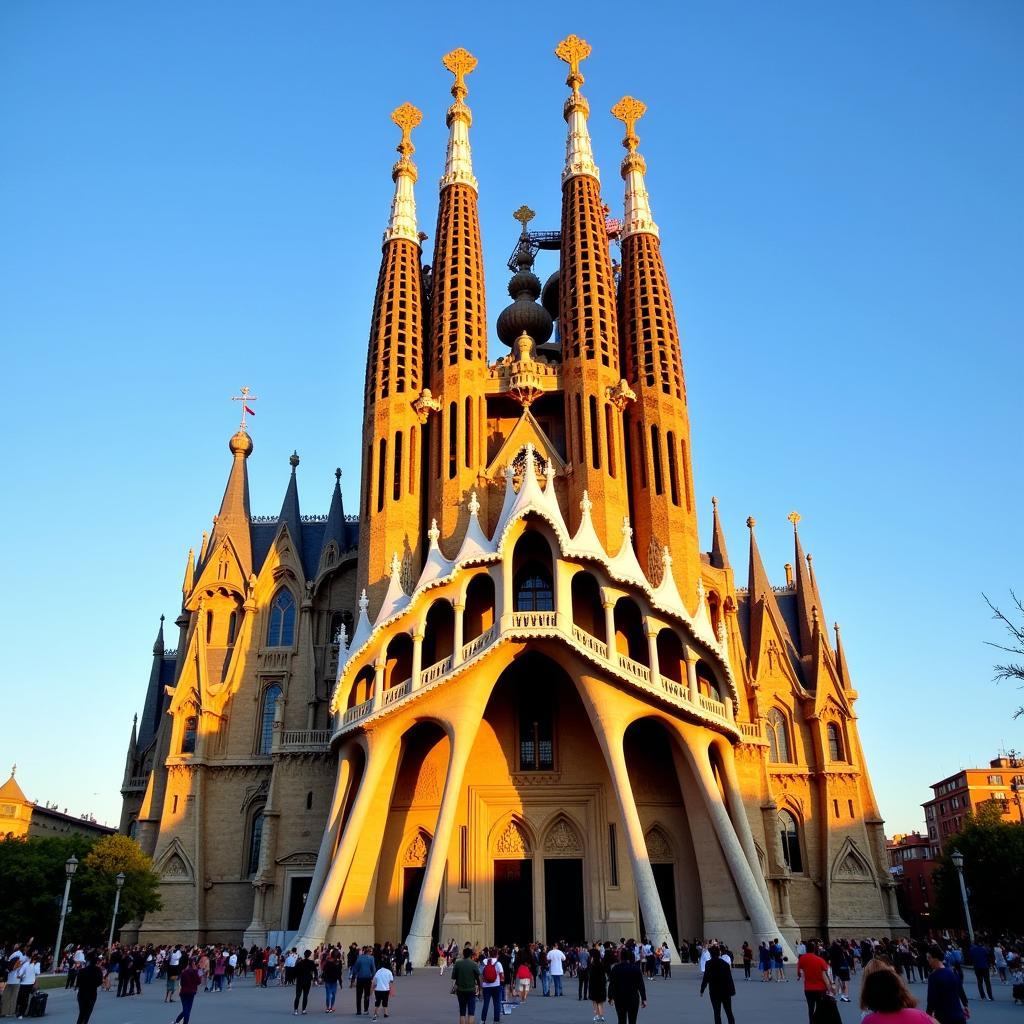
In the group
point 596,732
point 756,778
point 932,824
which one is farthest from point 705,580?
point 932,824

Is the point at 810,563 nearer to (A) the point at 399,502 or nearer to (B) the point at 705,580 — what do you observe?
(B) the point at 705,580

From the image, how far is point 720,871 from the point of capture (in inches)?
1329

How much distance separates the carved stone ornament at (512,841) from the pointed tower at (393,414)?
984 cm

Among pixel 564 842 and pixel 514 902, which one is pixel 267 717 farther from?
pixel 564 842

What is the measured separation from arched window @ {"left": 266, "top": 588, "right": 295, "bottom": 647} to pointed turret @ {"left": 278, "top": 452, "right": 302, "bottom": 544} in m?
2.80

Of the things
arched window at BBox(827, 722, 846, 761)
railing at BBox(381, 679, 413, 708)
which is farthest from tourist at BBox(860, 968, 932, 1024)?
arched window at BBox(827, 722, 846, 761)

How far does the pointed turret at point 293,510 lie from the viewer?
47.9 meters

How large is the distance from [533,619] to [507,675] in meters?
4.77

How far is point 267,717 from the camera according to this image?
43562 millimetres

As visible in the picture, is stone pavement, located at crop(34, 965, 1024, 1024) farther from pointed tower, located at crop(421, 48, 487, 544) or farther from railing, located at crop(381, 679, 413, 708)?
pointed tower, located at crop(421, 48, 487, 544)

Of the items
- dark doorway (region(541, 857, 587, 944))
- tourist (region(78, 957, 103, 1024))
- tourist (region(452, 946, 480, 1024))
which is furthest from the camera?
dark doorway (region(541, 857, 587, 944))

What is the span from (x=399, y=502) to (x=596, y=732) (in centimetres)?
1284

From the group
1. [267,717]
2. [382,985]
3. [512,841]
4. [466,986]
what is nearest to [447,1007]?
[382,985]

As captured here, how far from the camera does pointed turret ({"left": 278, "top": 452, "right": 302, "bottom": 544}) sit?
157 ft
